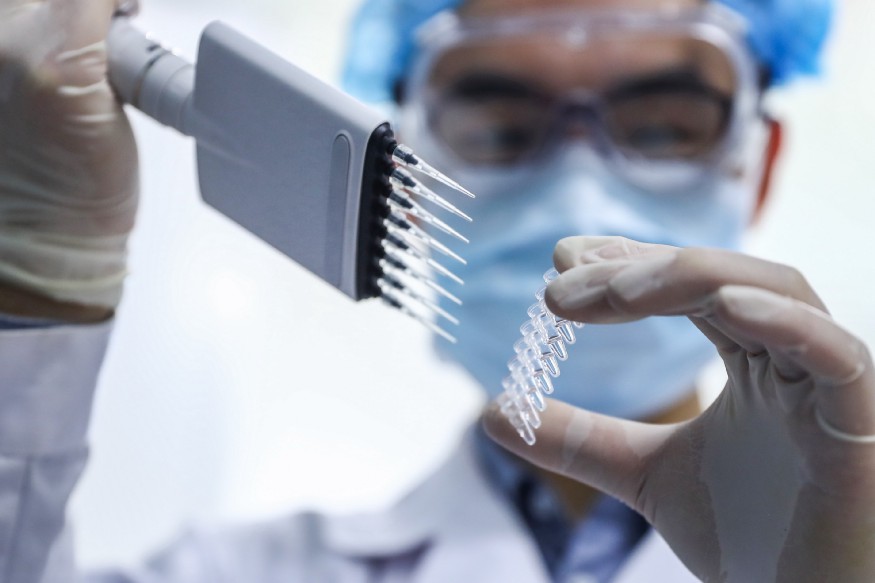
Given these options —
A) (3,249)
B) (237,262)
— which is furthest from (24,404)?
(237,262)

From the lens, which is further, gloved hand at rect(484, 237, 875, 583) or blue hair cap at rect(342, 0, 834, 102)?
blue hair cap at rect(342, 0, 834, 102)

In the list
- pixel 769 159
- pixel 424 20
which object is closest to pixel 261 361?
pixel 424 20

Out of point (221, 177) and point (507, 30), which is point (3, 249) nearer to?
point (221, 177)

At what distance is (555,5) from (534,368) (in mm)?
729

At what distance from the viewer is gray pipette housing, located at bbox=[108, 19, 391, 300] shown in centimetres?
52

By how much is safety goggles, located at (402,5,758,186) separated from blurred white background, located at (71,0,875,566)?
0.58 meters

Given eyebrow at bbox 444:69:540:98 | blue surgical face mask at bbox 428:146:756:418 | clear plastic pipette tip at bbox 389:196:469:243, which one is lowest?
blue surgical face mask at bbox 428:146:756:418

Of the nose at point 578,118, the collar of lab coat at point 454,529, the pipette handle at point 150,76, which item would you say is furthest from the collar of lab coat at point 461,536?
the pipette handle at point 150,76

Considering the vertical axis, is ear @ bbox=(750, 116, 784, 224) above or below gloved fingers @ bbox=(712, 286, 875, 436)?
below

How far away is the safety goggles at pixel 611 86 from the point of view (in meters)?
1.12

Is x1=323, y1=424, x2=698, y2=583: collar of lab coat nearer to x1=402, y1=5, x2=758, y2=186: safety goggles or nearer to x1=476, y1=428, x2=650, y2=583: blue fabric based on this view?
x1=476, y1=428, x2=650, y2=583: blue fabric

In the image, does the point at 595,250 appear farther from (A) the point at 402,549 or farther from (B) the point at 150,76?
(A) the point at 402,549

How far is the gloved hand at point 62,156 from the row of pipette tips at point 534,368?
32cm

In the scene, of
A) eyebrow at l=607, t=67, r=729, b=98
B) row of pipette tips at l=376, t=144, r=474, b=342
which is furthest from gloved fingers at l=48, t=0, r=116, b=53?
eyebrow at l=607, t=67, r=729, b=98
